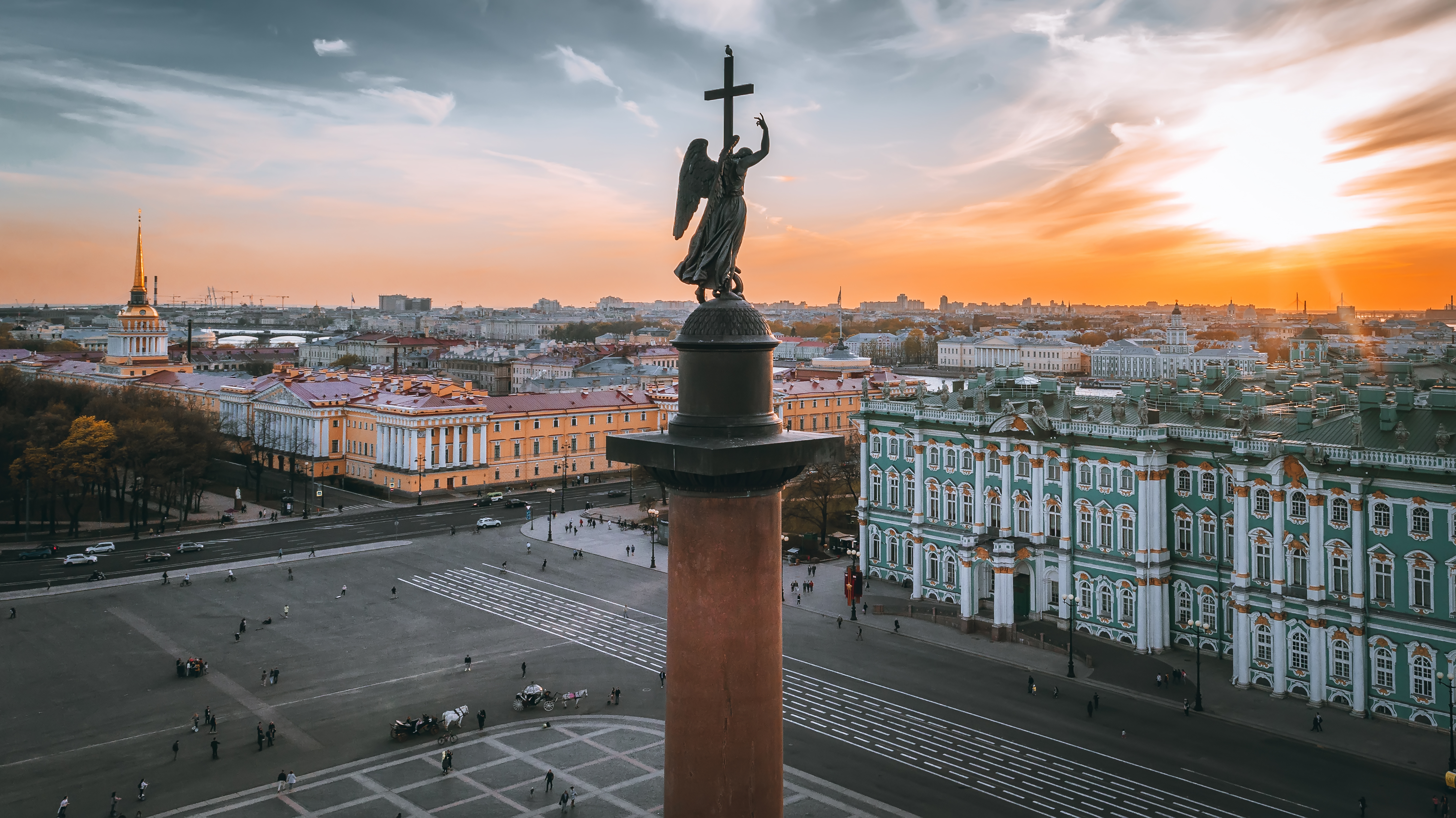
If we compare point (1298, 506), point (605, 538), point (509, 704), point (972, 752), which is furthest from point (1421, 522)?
point (605, 538)

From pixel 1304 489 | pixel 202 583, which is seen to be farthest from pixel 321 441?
pixel 1304 489

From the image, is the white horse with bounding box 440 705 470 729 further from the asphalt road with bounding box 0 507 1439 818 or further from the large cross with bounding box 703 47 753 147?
the large cross with bounding box 703 47 753 147

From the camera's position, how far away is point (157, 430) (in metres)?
78.1

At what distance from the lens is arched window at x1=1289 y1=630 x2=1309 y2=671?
4266 centimetres

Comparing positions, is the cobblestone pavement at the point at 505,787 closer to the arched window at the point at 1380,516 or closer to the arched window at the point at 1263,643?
the arched window at the point at 1263,643

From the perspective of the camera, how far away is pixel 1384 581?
40.4 meters

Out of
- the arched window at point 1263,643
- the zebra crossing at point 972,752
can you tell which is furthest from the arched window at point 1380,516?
the zebra crossing at point 972,752

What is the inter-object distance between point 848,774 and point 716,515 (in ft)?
83.0

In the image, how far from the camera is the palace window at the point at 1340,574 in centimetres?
4131

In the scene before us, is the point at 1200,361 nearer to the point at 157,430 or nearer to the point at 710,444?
the point at 157,430

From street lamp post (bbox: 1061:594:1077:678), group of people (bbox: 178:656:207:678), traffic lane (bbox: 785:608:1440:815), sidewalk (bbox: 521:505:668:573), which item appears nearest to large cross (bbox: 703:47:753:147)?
traffic lane (bbox: 785:608:1440:815)

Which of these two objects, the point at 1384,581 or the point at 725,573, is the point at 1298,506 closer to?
the point at 1384,581

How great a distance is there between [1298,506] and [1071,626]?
35.0 ft

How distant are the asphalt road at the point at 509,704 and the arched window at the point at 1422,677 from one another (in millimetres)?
5318
